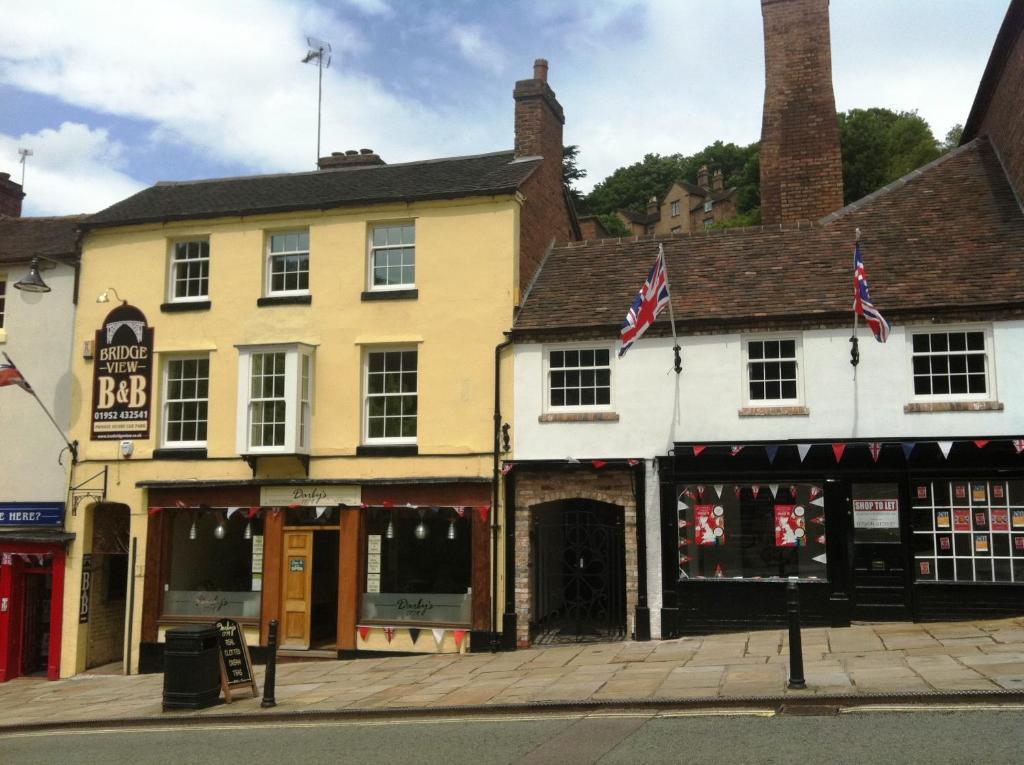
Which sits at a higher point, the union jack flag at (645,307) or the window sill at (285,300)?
the window sill at (285,300)

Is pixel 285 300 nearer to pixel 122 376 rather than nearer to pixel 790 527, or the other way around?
pixel 122 376

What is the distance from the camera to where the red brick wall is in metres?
17.3

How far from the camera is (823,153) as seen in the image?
20.0 m

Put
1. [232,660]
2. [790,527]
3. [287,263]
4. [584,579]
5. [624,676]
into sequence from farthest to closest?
[287,263] < [584,579] < [790,527] < [232,660] < [624,676]

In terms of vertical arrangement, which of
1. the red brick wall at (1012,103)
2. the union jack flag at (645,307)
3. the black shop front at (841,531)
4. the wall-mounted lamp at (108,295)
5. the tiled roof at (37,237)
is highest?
the red brick wall at (1012,103)

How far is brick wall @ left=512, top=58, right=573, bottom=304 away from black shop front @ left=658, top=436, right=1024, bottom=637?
5671mm

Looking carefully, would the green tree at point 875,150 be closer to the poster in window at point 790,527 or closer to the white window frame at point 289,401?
the poster in window at point 790,527

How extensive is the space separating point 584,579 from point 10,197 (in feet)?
58.5

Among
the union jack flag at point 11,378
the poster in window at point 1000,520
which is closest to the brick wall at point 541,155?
the poster in window at point 1000,520

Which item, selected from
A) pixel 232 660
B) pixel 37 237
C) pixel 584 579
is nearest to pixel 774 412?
pixel 584 579

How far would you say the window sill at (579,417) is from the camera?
16.8 meters

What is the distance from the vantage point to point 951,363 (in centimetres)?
1562

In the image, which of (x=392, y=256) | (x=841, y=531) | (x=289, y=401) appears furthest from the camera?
(x=392, y=256)

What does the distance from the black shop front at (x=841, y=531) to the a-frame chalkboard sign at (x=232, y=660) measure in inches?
271
